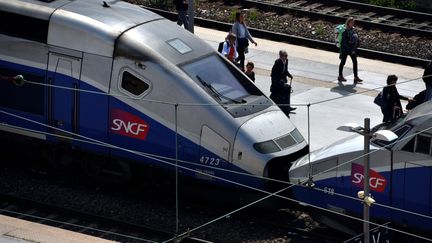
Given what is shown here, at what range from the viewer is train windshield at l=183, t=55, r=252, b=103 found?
58.8ft

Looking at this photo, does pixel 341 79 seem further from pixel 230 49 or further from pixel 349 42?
pixel 230 49

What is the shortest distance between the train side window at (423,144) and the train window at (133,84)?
4641 millimetres

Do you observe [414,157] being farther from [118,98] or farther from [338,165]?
[118,98]

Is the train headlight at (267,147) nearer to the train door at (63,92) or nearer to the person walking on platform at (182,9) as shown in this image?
the train door at (63,92)

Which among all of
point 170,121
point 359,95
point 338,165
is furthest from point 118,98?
point 359,95

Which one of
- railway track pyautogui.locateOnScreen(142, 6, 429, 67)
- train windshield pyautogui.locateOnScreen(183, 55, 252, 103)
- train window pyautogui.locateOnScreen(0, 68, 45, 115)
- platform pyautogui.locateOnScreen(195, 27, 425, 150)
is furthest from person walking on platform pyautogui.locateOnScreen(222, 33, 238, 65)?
railway track pyautogui.locateOnScreen(142, 6, 429, 67)

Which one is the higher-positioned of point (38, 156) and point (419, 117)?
point (419, 117)

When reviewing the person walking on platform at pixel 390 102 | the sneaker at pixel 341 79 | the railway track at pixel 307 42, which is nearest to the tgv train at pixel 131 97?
the person walking on platform at pixel 390 102

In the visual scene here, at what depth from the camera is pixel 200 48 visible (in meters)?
18.8

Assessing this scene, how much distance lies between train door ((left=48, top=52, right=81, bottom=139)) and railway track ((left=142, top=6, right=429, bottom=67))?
1085 centimetres

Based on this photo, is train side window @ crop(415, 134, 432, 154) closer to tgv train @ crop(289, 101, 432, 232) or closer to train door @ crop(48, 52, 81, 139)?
tgv train @ crop(289, 101, 432, 232)

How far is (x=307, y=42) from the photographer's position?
28188 mm

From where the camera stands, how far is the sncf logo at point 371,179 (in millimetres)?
16078

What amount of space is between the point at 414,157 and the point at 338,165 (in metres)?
1.26
